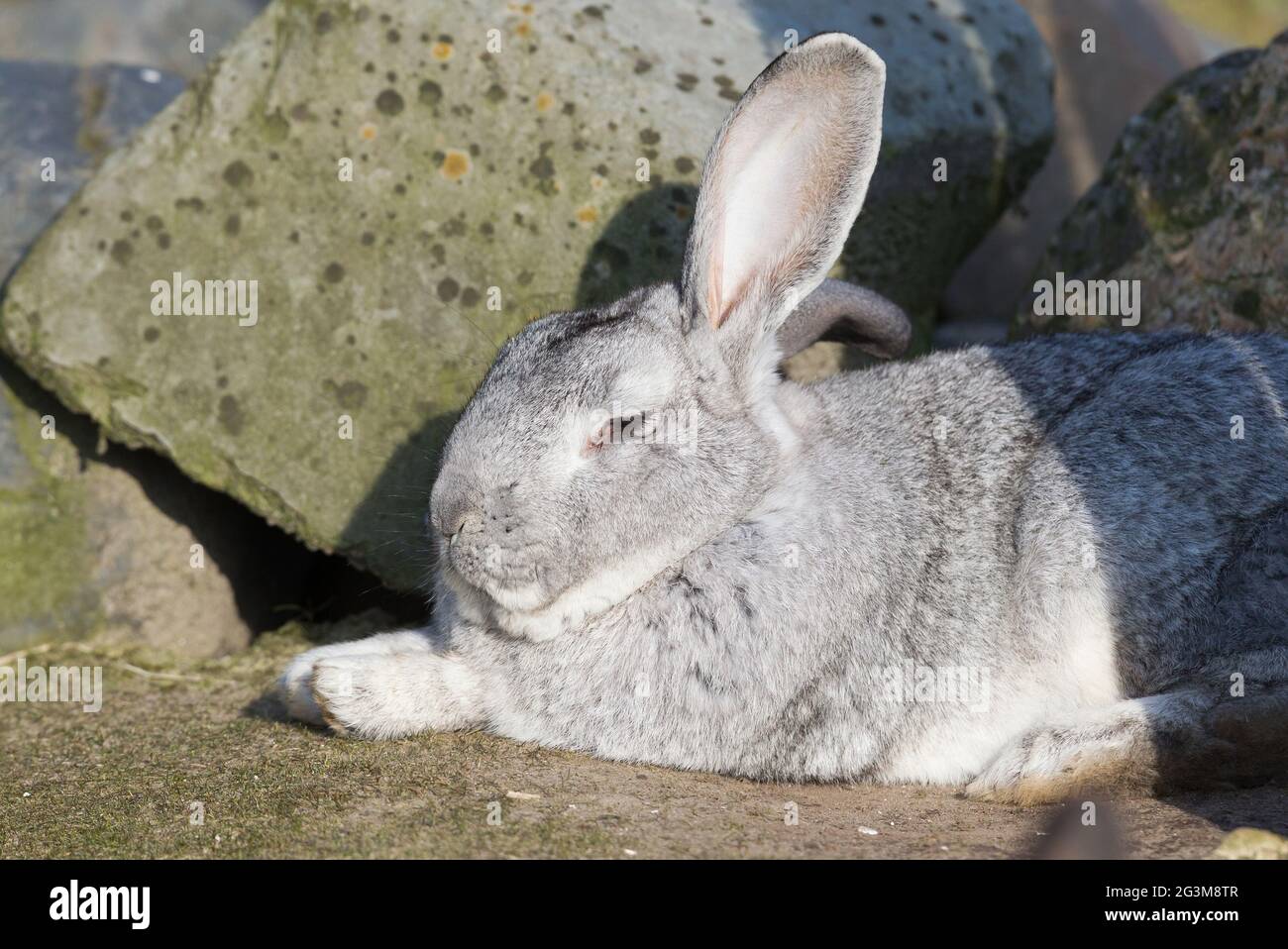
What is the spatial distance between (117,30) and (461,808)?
10766mm

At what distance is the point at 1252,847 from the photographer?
4.00 metres

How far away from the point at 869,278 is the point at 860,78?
258 centimetres

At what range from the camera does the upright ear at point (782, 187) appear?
4930mm

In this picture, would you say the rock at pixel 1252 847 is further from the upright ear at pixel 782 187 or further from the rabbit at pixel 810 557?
the upright ear at pixel 782 187

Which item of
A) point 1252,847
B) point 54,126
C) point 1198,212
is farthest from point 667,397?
point 54,126

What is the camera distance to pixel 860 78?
4.91m

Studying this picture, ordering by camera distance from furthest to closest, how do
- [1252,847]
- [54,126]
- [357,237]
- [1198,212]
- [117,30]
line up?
[117,30]
[54,126]
[1198,212]
[357,237]
[1252,847]

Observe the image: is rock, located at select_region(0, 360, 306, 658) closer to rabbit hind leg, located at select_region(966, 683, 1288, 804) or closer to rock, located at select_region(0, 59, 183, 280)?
rock, located at select_region(0, 59, 183, 280)

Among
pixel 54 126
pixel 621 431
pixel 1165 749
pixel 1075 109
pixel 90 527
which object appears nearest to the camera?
pixel 1165 749

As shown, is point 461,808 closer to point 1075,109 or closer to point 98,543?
point 98,543

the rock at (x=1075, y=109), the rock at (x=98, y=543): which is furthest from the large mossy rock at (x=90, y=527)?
the rock at (x=1075, y=109)

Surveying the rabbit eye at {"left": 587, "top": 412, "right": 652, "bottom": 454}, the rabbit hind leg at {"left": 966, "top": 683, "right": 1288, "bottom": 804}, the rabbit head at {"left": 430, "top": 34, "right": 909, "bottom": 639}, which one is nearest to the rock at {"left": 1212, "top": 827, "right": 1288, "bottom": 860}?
the rabbit hind leg at {"left": 966, "top": 683, "right": 1288, "bottom": 804}

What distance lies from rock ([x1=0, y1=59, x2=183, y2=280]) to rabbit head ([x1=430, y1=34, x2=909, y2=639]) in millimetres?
3694

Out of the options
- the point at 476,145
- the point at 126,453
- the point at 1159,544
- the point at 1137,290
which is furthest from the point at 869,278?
the point at 126,453
